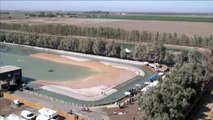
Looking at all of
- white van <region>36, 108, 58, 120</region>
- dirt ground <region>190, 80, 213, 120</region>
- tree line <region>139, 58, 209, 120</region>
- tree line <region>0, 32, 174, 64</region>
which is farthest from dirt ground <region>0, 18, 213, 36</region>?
white van <region>36, 108, 58, 120</region>

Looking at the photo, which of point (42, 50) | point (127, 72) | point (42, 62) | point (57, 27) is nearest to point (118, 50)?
point (127, 72)

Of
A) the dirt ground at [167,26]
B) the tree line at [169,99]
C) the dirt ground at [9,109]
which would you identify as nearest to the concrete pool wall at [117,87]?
the dirt ground at [9,109]

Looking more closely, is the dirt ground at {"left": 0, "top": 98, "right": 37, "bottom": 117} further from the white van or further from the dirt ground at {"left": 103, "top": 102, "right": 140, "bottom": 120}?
the dirt ground at {"left": 103, "top": 102, "right": 140, "bottom": 120}

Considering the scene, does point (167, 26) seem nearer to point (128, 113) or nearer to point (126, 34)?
point (126, 34)

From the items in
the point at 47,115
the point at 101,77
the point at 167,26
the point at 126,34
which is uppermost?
the point at 167,26

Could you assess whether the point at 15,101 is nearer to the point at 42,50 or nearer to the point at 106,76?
the point at 106,76

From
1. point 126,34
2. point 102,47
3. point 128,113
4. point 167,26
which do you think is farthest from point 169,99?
point 167,26

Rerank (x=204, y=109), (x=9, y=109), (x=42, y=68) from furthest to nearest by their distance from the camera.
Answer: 1. (x=42, y=68)
2. (x=9, y=109)
3. (x=204, y=109)
